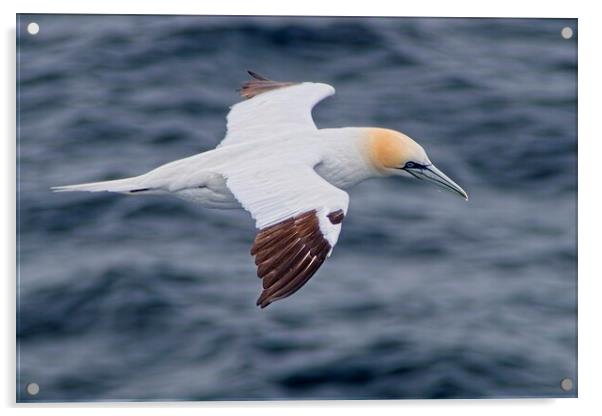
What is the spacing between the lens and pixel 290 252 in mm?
4816

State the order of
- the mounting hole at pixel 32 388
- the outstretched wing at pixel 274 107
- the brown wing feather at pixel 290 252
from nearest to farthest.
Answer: the brown wing feather at pixel 290 252, the mounting hole at pixel 32 388, the outstretched wing at pixel 274 107

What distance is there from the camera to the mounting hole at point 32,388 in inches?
217

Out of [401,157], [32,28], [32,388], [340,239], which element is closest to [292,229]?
[340,239]

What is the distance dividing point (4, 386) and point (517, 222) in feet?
7.57

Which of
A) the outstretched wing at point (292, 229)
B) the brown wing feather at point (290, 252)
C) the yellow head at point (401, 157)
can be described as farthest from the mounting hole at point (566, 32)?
the brown wing feather at point (290, 252)

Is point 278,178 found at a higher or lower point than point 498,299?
higher

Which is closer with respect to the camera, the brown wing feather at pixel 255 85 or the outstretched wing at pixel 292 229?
the outstretched wing at pixel 292 229

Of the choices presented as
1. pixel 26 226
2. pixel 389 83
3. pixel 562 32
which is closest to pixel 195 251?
pixel 26 226

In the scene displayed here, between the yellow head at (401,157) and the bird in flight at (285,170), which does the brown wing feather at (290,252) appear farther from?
the yellow head at (401,157)

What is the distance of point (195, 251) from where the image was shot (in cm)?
564

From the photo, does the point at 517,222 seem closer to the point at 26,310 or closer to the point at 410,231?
the point at 410,231

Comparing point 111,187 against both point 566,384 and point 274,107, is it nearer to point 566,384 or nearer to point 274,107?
point 274,107

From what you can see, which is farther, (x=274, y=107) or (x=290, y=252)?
(x=274, y=107)

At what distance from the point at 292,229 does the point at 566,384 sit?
5.25 feet
